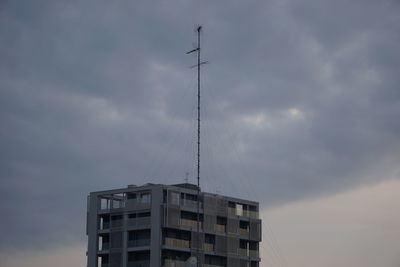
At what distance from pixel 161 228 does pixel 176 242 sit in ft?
13.6

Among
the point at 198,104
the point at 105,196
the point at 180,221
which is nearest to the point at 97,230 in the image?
the point at 105,196

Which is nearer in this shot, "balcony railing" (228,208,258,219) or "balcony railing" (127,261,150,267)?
"balcony railing" (127,261,150,267)

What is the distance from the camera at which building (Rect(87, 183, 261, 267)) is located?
130m

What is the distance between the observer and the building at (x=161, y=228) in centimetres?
13038

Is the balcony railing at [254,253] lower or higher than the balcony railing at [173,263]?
higher

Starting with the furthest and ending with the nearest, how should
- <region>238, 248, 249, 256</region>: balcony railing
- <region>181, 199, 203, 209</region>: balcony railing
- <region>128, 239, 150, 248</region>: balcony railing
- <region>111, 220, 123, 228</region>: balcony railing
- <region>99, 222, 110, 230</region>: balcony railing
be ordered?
<region>238, 248, 249, 256</region>: balcony railing
<region>99, 222, 110, 230</region>: balcony railing
<region>111, 220, 123, 228</region>: balcony railing
<region>181, 199, 203, 209</region>: balcony railing
<region>128, 239, 150, 248</region>: balcony railing

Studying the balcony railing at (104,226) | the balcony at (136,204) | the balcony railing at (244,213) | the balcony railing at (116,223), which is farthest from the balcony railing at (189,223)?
the balcony railing at (104,226)

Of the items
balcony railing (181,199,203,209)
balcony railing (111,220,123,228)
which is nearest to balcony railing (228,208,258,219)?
balcony railing (181,199,203,209)

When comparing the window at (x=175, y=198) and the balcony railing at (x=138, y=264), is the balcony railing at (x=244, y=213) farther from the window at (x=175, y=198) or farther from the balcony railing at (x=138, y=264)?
the balcony railing at (x=138, y=264)

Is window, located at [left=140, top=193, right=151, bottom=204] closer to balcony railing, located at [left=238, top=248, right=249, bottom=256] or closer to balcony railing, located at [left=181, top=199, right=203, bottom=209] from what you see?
balcony railing, located at [left=181, top=199, right=203, bottom=209]

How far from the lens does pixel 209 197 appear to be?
13700 cm

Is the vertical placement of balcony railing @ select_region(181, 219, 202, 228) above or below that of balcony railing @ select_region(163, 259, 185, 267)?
above

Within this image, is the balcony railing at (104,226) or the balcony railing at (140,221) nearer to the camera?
the balcony railing at (140,221)

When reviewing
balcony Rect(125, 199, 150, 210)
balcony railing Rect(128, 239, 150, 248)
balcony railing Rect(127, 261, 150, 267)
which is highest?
balcony Rect(125, 199, 150, 210)
